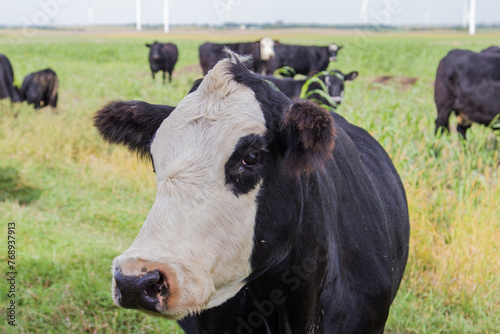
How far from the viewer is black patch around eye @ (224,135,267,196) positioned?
6.81 ft

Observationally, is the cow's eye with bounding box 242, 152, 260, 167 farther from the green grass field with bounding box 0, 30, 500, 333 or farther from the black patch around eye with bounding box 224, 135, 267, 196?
the green grass field with bounding box 0, 30, 500, 333

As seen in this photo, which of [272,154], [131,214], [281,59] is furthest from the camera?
[281,59]

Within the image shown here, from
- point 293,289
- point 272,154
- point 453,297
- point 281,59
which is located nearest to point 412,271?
point 453,297

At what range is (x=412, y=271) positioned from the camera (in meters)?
4.81

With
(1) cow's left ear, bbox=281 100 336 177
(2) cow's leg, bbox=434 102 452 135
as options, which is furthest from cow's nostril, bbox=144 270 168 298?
(2) cow's leg, bbox=434 102 452 135

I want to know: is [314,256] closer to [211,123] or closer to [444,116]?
[211,123]

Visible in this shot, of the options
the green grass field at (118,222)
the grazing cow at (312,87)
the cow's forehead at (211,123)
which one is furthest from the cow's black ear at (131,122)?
the grazing cow at (312,87)

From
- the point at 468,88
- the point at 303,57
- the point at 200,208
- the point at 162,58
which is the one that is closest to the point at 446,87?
the point at 468,88

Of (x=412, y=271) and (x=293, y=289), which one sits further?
(x=412, y=271)

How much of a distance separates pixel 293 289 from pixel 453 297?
2634 millimetres

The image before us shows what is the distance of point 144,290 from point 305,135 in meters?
0.79

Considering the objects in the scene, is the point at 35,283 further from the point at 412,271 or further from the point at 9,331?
the point at 412,271

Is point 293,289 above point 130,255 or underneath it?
underneath

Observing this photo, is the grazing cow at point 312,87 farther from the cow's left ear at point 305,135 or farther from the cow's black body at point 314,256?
the cow's left ear at point 305,135
